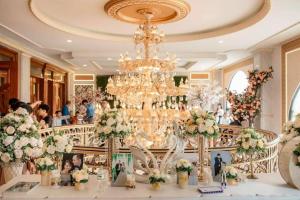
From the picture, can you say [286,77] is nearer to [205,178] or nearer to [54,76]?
[205,178]

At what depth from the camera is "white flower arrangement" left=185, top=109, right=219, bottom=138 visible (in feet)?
8.96

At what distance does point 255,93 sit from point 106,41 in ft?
15.6

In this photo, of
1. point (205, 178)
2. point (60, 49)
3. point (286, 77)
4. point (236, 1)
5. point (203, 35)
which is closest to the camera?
point (205, 178)

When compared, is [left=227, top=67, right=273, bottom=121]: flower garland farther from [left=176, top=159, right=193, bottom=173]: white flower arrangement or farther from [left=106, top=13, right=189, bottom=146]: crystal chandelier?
[left=176, top=159, right=193, bottom=173]: white flower arrangement

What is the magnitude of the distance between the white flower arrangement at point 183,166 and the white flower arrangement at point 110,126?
0.56 meters

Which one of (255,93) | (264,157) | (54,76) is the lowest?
(264,157)

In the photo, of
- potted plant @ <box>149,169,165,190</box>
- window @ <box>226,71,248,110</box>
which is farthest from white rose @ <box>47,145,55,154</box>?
window @ <box>226,71,248,110</box>

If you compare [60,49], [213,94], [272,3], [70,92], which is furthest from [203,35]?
[70,92]

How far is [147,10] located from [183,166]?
3.86 meters

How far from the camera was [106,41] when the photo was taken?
820 cm

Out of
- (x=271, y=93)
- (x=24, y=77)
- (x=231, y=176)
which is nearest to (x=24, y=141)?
(x=231, y=176)

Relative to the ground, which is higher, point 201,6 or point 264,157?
point 201,6

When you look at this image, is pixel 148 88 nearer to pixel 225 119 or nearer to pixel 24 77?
pixel 24 77

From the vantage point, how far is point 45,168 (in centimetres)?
257
